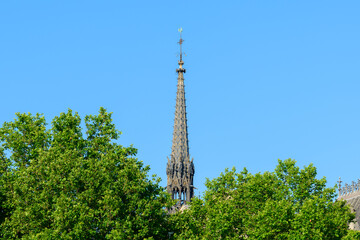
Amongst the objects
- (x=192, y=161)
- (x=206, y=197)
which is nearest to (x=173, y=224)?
(x=206, y=197)

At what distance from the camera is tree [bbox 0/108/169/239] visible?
45.3 m

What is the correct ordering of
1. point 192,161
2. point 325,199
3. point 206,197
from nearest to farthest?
point 325,199 < point 206,197 < point 192,161

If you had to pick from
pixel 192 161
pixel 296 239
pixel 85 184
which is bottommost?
pixel 296 239

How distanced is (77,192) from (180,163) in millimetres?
53075

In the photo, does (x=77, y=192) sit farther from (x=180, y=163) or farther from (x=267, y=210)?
(x=180, y=163)

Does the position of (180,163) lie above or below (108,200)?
above

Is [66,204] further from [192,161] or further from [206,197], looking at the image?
[192,161]

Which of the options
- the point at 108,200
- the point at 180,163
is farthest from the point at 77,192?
the point at 180,163

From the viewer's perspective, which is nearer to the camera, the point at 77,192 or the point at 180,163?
the point at 77,192

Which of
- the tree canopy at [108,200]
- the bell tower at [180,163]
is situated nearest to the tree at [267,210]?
the tree canopy at [108,200]

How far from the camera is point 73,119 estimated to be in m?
53.9

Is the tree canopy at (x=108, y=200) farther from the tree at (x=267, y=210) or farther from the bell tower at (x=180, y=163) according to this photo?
the bell tower at (x=180, y=163)

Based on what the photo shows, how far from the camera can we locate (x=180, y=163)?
329 feet

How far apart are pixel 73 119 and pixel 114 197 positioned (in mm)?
10362
